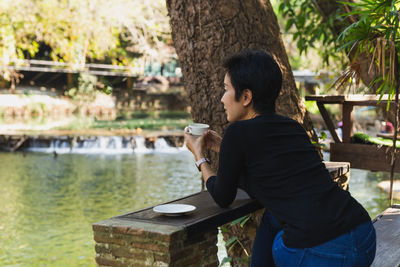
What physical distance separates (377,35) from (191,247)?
8.38 feet

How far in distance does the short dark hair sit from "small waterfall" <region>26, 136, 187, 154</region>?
1428 centimetres

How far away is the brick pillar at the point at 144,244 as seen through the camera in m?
1.83

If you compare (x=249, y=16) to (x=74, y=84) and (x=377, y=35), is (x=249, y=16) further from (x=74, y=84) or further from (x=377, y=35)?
(x=74, y=84)

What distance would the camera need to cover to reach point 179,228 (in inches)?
73.2

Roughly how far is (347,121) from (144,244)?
3267 millimetres

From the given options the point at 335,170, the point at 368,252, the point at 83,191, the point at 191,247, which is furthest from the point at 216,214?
the point at 83,191

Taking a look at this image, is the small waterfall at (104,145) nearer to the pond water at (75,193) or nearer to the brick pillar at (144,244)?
the pond water at (75,193)

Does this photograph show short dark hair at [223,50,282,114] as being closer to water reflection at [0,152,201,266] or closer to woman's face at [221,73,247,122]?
woman's face at [221,73,247,122]

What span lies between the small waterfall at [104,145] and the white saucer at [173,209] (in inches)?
559

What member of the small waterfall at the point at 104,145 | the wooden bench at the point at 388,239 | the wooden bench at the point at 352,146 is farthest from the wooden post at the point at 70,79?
the wooden bench at the point at 388,239

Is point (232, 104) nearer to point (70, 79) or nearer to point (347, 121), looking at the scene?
point (347, 121)

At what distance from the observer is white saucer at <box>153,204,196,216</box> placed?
2.00 meters

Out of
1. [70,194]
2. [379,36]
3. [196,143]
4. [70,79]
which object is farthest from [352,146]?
[70,79]

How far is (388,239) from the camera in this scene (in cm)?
288
